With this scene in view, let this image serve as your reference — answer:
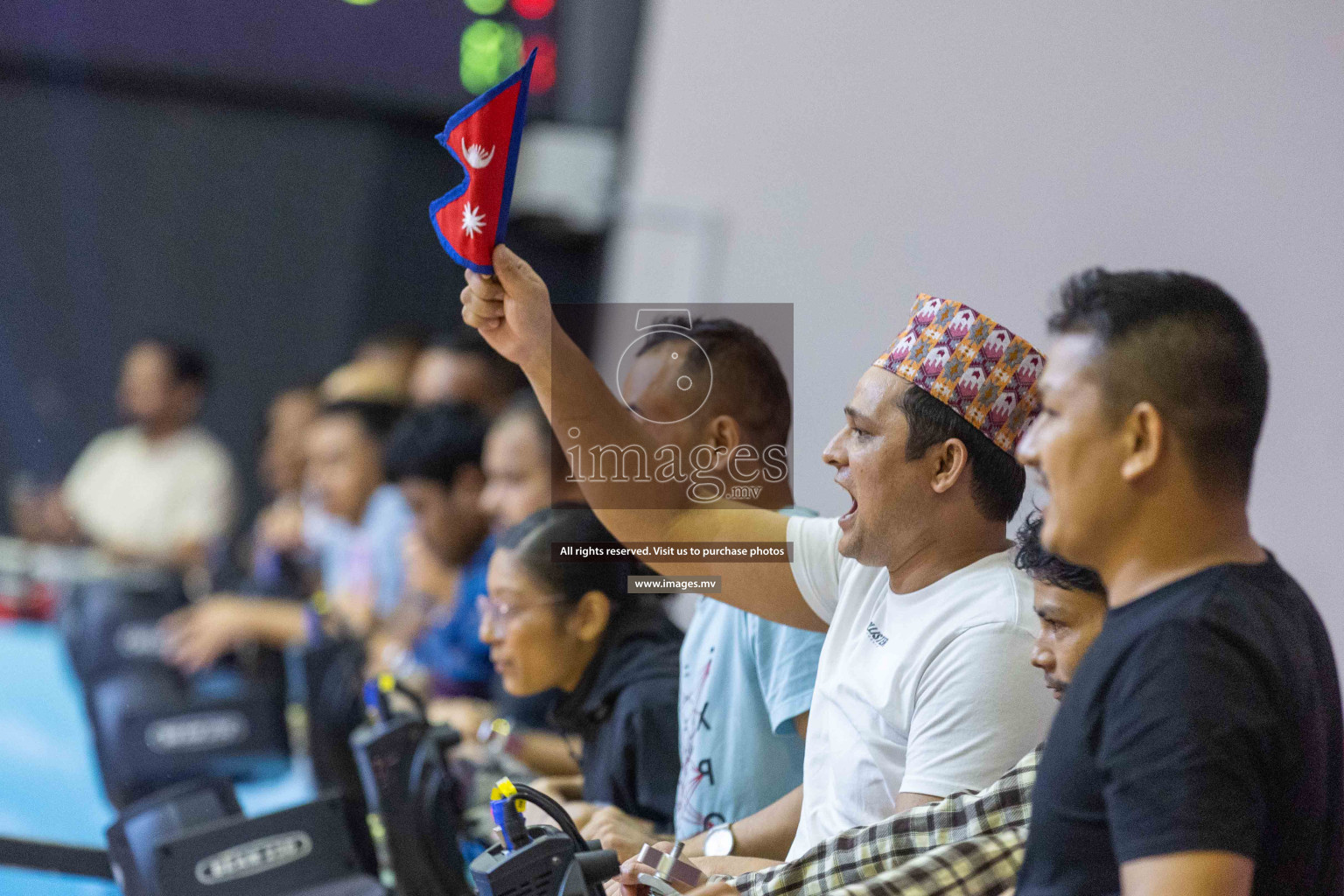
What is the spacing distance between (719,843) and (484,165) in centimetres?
76

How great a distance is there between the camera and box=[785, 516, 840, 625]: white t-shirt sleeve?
4.48ft

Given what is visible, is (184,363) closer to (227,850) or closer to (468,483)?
(468,483)

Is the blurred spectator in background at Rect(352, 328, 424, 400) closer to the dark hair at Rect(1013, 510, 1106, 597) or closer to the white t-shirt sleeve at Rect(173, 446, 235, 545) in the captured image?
the white t-shirt sleeve at Rect(173, 446, 235, 545)

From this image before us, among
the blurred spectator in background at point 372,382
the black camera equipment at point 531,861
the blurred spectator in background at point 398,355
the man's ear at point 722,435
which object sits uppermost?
the blurred spectator in background at point 398,355

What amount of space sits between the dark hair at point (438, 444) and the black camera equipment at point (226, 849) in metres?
1.30

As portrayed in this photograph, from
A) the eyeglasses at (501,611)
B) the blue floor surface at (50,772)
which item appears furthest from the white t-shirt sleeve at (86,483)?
the eyeglasses at (501,611)

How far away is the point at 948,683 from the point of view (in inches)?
45.3

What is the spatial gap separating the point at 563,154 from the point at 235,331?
2006 millimetres

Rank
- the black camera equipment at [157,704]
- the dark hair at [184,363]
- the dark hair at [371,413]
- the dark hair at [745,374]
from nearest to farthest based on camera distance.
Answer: the dark hair at [745,374] < the black camera equipment at [157,704] < the dark hair at [371,413] < the dark hair at [184,363]

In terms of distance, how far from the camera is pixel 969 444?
121cm

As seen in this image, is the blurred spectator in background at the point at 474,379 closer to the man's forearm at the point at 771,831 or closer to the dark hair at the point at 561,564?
the dark hair at the point at 561,564

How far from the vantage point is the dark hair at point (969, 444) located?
1206mm

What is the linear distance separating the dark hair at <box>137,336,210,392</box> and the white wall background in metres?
3.47

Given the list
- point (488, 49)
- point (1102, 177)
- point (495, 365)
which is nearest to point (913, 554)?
point (1102, 177)
